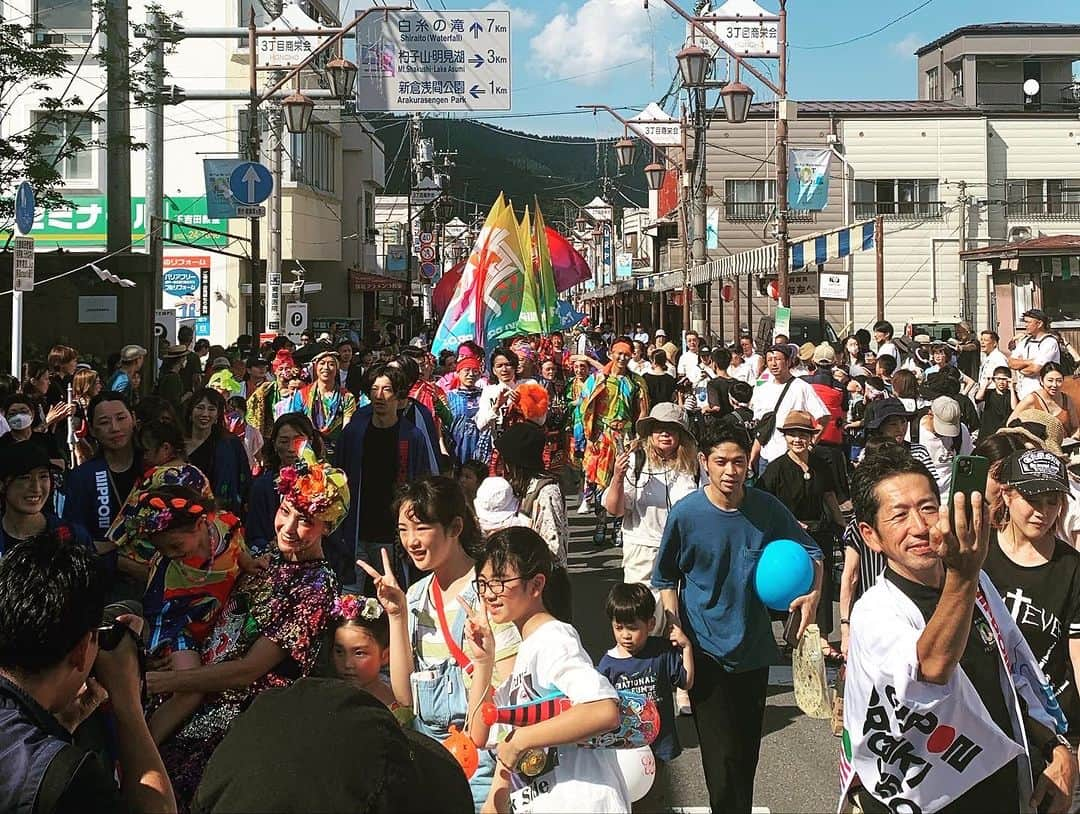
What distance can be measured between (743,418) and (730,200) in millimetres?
33496

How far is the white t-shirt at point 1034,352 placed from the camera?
13516 mm

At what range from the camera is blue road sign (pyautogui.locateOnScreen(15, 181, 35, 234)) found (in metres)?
11.5

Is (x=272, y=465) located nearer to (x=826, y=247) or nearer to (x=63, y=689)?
(x=63, y=689)

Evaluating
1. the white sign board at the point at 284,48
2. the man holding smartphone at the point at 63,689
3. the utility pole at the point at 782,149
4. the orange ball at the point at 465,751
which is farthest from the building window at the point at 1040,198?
the man holding smartphone at the point at 63,689

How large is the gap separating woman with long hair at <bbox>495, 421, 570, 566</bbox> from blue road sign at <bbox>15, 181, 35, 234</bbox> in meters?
6.14

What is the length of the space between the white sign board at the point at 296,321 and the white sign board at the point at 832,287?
392 inches

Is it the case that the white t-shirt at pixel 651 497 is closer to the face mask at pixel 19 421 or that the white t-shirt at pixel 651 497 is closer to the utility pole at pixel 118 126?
the face mask at pixel 19 421

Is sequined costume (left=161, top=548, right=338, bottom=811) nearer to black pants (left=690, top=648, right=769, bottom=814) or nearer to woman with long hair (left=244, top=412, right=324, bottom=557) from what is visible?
black pants (left=690, top=648, right=769, bottom=814)

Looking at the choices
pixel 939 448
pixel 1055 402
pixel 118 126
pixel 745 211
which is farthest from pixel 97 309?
pixel 745 211

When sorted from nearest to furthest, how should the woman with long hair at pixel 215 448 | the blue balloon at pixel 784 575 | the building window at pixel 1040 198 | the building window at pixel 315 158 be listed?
the blue balloon at pixel 784 575, the woman with long hair at pixel 215 448, the building window at pixel 315 158, the building window at pixel 1040 198

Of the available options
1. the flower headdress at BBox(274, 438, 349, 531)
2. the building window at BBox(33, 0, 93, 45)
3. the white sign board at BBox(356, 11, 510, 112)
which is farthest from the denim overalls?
the building window at BBox(33, 0, 93, 45)

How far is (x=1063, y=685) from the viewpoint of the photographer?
432 centimetres

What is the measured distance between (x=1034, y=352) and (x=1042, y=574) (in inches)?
411

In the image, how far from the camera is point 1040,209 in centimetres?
4441
